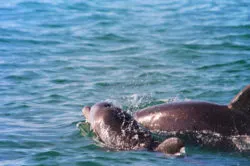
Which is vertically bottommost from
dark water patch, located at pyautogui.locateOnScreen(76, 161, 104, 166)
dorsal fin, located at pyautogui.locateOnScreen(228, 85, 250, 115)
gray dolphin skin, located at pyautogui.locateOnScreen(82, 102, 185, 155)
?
dark water patch, located at pyautogui.locateOnScreen(76, 161, 104, 166)

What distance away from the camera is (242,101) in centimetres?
992

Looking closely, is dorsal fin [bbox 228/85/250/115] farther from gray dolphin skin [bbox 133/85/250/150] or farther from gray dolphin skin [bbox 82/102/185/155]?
gray dolphin skin [bbox 82/102/185/155]

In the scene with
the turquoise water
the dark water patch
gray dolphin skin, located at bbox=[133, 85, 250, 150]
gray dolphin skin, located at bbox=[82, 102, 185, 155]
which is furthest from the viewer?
gray dolphin skin, located at bbox=[133, 85, 250, 150]

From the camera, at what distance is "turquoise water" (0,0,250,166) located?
9766 millimetres

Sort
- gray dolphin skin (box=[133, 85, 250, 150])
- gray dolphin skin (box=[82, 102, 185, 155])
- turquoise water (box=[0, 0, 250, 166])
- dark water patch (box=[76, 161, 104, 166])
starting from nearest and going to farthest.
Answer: dark water patch (box=[76, 161, 104, 166]), gray dolphin skin (box=[82, 102, 185, 155]), turquoise water (box=[0, 0, 250, 166]), gray dolphin skin (box=[133, 85, 250, 150])

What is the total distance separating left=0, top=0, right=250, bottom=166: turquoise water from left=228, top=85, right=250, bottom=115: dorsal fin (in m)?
0.88

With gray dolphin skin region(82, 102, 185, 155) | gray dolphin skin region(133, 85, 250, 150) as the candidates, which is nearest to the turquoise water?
gray dolphin skin region(82, 102, 185, 155)

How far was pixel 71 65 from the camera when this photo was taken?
54.1 feet

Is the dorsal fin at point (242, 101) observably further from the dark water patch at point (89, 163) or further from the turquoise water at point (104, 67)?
the dark water patch at point (89, 163)

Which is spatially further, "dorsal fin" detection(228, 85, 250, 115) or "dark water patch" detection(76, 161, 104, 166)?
"dorsal fin" detection(228, 85, 250, 115)

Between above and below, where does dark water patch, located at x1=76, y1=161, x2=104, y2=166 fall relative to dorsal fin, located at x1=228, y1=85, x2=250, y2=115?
below

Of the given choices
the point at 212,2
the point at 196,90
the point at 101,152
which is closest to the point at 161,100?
the point at 196,90

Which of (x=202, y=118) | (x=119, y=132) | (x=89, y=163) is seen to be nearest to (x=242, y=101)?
(x=202, y=118)

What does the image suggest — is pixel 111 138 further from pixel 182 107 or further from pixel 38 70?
pixel 38 70
